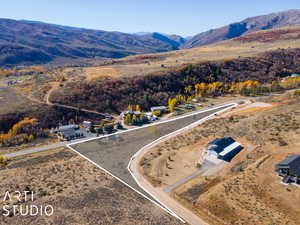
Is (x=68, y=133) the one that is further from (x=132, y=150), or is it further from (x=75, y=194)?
(x=75, y=194)

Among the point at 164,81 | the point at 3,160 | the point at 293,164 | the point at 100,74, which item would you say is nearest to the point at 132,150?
the point at 3,160

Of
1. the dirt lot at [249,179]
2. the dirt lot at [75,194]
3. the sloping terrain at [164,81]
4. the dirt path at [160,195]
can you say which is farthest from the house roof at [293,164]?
the sloping terrain at [164,81]

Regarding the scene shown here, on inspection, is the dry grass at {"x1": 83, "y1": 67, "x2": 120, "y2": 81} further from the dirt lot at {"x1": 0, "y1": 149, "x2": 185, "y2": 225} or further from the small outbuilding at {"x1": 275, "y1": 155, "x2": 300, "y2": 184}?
the small outbuilding at {"x1": 275, "y1": 155, "x2": 300, "y2": 184}

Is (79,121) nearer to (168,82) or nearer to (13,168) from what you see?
(13,168)

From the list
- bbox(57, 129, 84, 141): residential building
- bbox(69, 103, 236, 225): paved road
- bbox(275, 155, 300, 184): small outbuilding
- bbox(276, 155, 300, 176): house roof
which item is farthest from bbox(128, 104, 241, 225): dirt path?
bbox(57, 129, 84, 141): residential building

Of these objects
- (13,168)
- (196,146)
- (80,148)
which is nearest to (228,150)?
(196,146)

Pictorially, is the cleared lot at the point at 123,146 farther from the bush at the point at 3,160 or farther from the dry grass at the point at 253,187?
the bush at the point at 3,160
